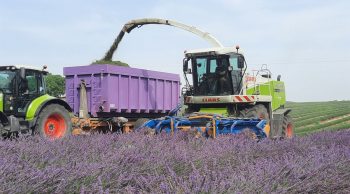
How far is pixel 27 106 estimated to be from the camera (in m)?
10.6

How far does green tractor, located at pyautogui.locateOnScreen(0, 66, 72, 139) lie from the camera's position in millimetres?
10281

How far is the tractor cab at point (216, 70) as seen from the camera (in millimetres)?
11820

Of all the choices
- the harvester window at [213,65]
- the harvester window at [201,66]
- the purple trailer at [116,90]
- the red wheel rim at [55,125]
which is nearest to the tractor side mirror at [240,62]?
the harvester window at [213,65]

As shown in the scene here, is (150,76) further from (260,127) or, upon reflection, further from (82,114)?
(260,127)

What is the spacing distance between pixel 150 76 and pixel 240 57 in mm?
3684

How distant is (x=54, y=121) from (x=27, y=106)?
0.86 metres

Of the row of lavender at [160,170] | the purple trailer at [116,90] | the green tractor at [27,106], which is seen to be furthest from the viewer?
the purple trailer at [116,90]

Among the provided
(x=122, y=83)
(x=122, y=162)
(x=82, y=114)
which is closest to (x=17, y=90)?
(x=82, y=114)

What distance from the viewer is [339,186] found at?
12.7 feet

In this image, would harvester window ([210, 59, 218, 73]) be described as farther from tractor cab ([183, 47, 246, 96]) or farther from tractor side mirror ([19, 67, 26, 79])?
tractor side mirror ([19, 67, 26, 79])

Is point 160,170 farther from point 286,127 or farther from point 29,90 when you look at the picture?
point 286,127

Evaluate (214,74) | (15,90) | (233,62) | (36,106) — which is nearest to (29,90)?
(15,90)

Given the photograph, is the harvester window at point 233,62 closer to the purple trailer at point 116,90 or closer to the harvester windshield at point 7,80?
the purple trailer at point 116,90

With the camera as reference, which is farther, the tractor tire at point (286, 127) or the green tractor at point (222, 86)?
the tractor tire at point (286, 127)
